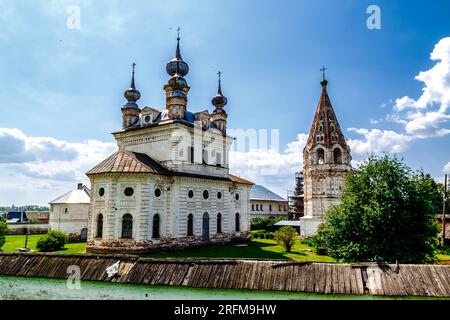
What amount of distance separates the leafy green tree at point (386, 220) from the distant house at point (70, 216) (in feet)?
90.5

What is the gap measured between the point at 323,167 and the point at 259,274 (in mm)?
23728

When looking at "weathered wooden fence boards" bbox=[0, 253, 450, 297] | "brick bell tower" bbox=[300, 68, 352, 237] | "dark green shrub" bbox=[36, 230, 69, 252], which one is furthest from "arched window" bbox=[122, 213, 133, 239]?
"brick bell tower" bbox=[300, 68, 352, 237]

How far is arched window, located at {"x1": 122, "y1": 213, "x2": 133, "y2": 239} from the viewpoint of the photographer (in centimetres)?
2486

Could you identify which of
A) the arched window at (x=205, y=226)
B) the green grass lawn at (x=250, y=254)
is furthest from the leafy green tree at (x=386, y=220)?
the arched window at (x=205, y=226)

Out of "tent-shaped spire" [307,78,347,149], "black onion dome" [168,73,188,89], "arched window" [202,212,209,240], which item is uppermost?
"black onion dome" [168,73,188,89]

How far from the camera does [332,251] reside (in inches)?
702

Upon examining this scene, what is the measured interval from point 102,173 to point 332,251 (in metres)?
17.0

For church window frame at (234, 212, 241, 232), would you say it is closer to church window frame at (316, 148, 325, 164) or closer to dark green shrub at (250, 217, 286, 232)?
church window frame at (316, 148, 325, 164)

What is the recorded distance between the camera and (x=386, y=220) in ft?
54.7

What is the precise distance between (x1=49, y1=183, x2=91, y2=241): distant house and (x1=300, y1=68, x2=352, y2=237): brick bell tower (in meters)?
23.6

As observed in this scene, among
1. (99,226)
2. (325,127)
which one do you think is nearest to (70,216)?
(99,226)

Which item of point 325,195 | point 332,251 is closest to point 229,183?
point 325,195

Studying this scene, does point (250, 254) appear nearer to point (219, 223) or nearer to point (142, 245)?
point (219, 223)
